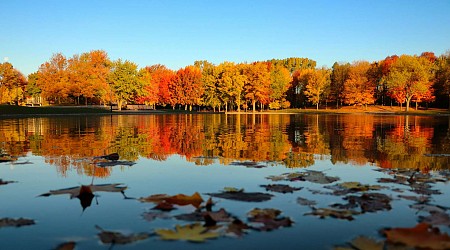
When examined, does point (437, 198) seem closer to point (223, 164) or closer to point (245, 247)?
point (245, 247)

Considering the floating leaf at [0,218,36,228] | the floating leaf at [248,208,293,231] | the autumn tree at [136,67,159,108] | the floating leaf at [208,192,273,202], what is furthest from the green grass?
the floating leaf at [248,208,293,231]

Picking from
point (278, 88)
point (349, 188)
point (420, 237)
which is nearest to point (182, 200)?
point (349, 188)

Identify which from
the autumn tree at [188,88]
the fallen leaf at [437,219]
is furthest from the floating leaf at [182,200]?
the autumn tree at [188,88]

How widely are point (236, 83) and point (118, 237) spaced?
85.5 m

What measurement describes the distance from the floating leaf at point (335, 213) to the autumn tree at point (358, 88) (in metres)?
96.3

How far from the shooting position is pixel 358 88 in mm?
98562

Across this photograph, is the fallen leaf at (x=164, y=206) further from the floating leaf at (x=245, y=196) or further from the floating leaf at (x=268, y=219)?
the floating leaf at (x=268, y=219)

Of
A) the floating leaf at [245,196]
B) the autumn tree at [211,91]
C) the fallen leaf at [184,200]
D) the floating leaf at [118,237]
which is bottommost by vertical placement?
the floating leaf at [118,237]

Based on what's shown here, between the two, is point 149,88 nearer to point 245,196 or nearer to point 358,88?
point 358,88

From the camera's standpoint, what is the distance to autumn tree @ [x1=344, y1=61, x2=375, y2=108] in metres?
97.9

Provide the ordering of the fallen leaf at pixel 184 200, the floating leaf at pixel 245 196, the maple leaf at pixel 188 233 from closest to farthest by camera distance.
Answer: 1. the maple leaf at pixel 188 233
2. the fallen leaf at pixel 184 200
3. the floating leaf at pixel 245 196

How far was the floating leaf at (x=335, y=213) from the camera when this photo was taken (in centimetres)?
654

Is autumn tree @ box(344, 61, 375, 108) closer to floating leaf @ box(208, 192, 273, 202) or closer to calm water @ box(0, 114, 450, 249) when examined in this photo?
calm water @ box(0, 114, 450, 249)

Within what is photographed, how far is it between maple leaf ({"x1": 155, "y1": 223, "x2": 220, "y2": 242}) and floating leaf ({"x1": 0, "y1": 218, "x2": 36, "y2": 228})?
2343 millimetres
